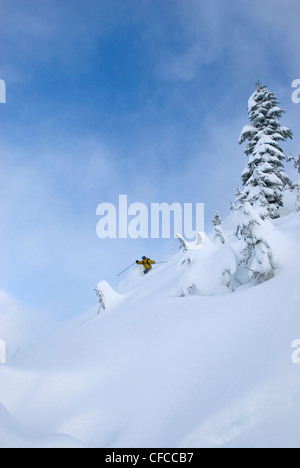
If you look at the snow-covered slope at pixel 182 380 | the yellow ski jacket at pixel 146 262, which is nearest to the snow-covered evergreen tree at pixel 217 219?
the yellow ski jacket at pixel 146 262

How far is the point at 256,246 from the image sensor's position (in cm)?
736

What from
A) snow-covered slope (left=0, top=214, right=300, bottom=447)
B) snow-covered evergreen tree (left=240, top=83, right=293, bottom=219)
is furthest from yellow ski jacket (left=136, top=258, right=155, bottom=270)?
snow-covered slope (left=0, top=214, right=300, bottom=447)

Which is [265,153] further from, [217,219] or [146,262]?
[146,262]

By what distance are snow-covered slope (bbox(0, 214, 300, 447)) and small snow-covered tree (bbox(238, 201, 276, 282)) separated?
321 mm

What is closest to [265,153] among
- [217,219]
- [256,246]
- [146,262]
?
[217,219]

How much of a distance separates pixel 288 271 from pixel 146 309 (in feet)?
15.0

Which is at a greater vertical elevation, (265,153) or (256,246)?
(265,153)

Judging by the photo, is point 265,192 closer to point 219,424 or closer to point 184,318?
point 184,318

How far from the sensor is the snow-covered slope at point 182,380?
3.29 meters

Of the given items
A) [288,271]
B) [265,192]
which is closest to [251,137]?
[265,192]

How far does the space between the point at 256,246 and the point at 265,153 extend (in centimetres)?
1411

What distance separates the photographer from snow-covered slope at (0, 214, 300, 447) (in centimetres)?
329

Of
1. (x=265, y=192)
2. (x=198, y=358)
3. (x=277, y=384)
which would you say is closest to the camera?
(x=277, y=384)

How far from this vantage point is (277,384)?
347 centimetres
